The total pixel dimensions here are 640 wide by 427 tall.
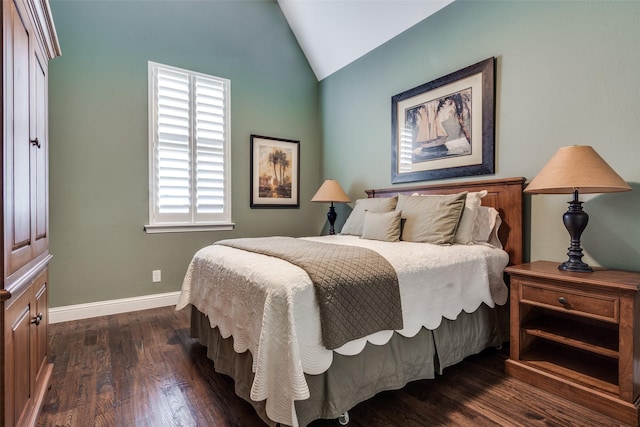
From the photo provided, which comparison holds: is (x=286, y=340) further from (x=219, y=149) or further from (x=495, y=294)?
(x=219, y=149)

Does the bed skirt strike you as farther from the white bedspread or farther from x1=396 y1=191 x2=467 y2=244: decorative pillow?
x1=396 y1=191 x2=467 y2=244: decorative pillow

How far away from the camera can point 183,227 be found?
352 cm

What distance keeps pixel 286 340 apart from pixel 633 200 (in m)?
2.25

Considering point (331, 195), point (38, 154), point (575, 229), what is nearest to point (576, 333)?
point (575, 229)

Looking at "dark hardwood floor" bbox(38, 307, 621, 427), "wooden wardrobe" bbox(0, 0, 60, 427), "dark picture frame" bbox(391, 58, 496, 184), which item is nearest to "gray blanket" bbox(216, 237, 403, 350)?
"dark hardwood floor" bbox(38, 307, 621, 427)

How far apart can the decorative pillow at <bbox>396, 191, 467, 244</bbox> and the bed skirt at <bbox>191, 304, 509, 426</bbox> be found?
22.6 inches

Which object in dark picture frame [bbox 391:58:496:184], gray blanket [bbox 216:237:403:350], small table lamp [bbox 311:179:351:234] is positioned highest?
dark picture frame [bbox 391:58:496:184]

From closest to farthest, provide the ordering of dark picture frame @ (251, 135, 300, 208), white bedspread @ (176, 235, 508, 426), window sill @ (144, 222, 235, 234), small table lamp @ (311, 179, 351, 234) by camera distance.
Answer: white bedspread @ (176, 235, 508, 426)
window sill @ (144, 222, 235, 234)
small table lamp @ (311, 179, 351, 234)
dark picture frame @ (251, 135, 300, 208)

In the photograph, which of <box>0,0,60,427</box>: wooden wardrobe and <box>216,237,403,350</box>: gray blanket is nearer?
<box>0,0,60,427</box>: wooden wardrobe

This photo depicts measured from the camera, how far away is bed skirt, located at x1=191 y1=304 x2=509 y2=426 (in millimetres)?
1450

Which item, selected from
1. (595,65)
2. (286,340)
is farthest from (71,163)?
(595,65)

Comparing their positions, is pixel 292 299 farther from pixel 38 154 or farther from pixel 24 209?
pixel 38 154

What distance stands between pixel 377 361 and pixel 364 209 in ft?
5.95

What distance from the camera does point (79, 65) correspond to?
3.01 metres
